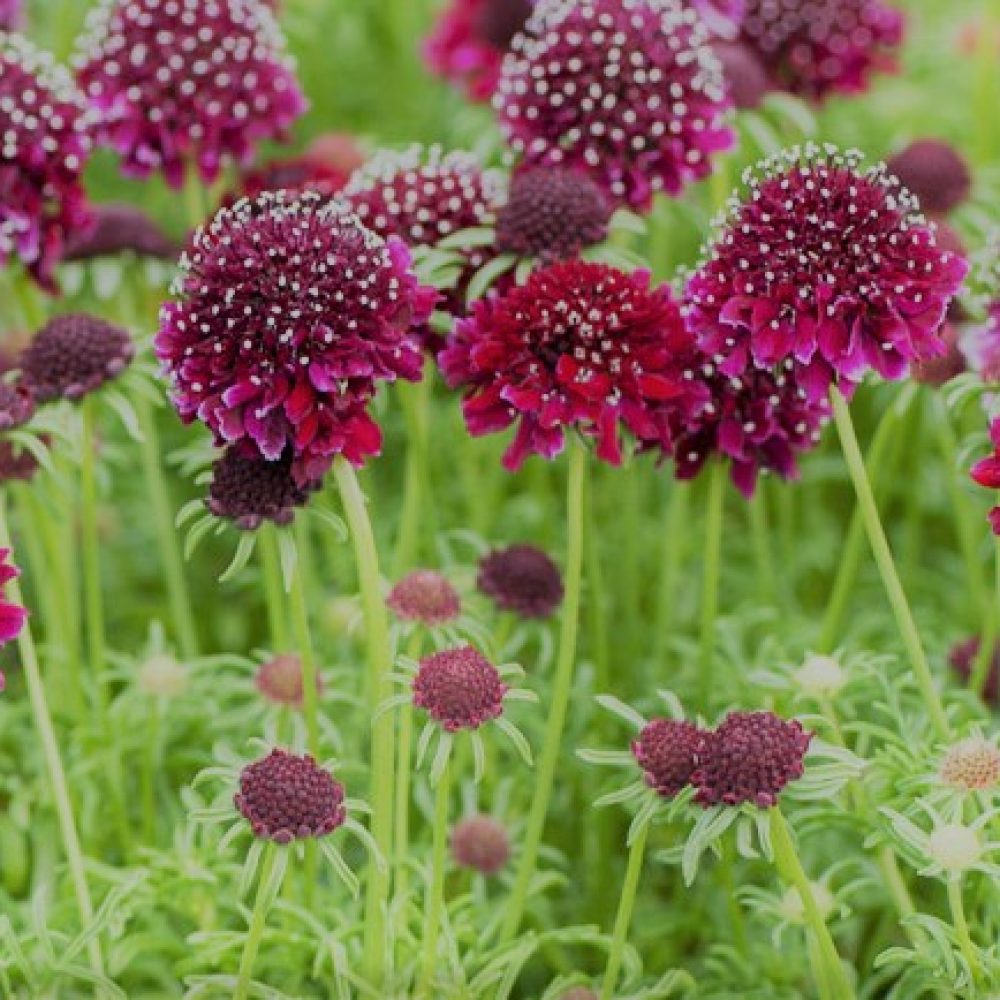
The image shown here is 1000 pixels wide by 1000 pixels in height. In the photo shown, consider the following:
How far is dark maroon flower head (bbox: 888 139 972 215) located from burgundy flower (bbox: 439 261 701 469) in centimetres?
113

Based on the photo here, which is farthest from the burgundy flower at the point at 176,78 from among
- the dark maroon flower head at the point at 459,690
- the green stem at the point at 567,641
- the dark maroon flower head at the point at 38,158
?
the dark maroon flower head at the point at 459,690

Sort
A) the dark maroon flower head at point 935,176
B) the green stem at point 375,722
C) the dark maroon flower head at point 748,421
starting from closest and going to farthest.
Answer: the green stem at point 375,722, the dark maroon flower head at point 748,421, the dark maroon flower head at point 935,176

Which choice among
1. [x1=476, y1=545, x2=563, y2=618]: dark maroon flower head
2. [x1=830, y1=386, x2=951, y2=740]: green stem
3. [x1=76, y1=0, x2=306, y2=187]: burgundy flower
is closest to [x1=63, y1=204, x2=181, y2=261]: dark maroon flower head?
[x1=76, y1=0, x2=306, y2=187]: burgundy flower

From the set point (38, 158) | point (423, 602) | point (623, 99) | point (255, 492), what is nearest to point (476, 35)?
point (623, 99)

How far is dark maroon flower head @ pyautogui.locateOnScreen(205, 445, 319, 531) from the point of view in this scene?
2.12 meters

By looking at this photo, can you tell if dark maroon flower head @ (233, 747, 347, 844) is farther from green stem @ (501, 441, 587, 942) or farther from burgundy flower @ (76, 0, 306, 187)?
burgundy flower @ (76, 0, 306, 187)

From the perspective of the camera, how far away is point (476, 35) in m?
3.92

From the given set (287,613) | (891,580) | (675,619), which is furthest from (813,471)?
(891,580)

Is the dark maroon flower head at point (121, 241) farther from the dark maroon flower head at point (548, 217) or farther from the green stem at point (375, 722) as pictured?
the green stem at point (375, 722)

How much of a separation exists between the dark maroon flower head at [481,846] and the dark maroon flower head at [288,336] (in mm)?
793

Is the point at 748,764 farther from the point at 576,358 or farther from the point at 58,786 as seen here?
the point at 58,786

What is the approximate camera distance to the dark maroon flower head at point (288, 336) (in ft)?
6.54

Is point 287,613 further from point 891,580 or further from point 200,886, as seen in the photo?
point 891,580

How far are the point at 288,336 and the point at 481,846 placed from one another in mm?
955
